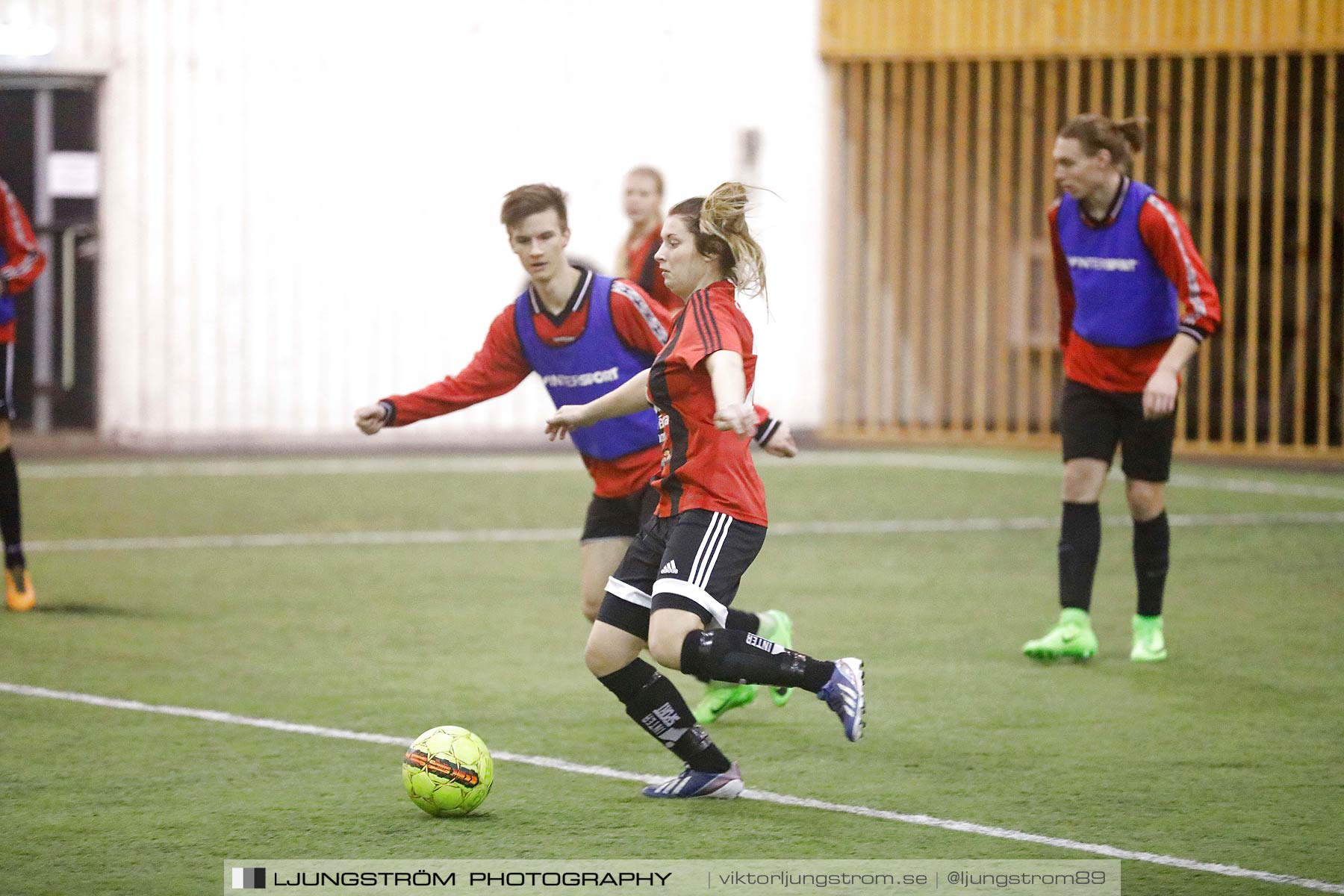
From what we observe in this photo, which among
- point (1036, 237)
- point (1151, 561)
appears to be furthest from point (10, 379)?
point (1036, 237)

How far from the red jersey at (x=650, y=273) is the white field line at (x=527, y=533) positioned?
7.70 feet

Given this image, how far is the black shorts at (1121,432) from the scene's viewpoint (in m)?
6.16

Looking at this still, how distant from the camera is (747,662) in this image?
13.6 ft

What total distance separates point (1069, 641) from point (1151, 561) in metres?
0.45

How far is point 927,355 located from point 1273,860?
39.3 ft

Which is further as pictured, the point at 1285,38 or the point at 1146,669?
the point at 1285,38

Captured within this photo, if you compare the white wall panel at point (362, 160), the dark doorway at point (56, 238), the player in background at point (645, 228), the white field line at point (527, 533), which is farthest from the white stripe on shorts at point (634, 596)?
the dark doorway at point (56, 238)

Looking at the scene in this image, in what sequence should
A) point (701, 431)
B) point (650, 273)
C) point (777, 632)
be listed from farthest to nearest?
point (650, 273) → point (777, 632) → point (701, 431)

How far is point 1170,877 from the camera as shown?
144 inches

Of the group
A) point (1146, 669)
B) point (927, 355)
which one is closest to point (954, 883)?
point (1146, 669)

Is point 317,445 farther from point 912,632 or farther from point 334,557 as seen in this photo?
point 912,632

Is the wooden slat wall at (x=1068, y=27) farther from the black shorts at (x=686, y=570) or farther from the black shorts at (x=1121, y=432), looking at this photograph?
the black shorts at (x=686, y=570)

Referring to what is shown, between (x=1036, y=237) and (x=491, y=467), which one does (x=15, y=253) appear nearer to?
(x=491, y=467)

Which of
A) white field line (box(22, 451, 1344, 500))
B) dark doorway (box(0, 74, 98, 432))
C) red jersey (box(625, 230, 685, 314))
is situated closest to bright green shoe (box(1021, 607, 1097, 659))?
red jersey (box(625, 230, 685, 314))
